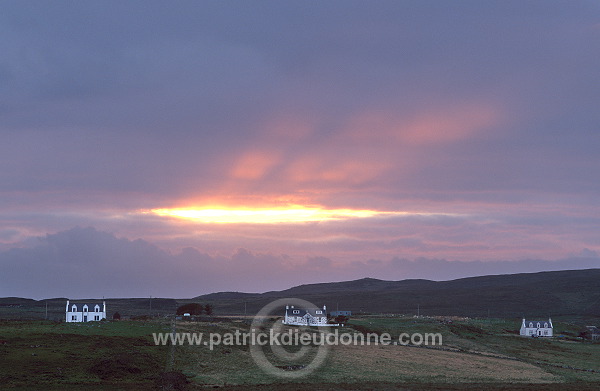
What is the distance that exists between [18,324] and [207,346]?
26501 mm

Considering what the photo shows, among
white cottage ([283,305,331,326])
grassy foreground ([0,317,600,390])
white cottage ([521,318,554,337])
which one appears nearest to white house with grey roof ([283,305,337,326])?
white cottage ([283,305,331,326])

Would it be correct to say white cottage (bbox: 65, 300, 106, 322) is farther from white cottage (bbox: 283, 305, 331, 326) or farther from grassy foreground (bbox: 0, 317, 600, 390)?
white cottage (bbox: 283, 305, 331, 326)

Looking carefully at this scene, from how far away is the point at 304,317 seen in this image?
456ft

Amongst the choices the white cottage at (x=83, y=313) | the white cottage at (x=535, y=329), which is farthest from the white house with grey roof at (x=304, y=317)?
the white cottage at (x=535, y=329)

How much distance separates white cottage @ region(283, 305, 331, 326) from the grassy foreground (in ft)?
122

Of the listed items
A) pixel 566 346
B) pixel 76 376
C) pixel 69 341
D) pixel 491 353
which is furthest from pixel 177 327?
pixel 566 346

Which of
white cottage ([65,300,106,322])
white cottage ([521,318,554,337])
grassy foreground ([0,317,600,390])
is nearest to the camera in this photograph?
grassy foreground ([0,317,600,390])

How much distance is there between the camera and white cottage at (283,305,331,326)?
137750mm

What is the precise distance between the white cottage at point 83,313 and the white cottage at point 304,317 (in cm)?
3695

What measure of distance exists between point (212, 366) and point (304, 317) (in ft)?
216

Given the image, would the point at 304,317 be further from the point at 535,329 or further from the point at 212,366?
the point at 212,366

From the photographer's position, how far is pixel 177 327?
9556 centimetres

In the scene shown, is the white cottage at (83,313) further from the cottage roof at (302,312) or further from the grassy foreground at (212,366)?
the cottage roof at (302,312)

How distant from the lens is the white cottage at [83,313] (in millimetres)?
117875
